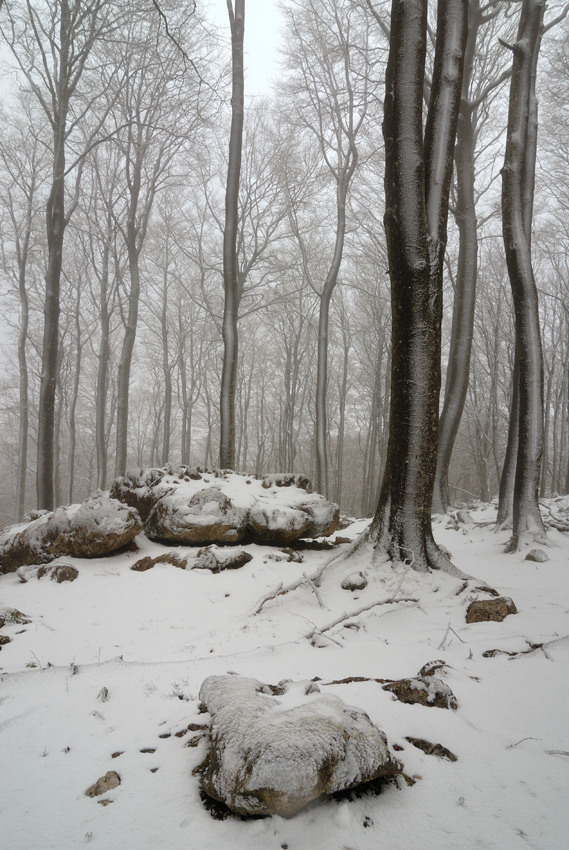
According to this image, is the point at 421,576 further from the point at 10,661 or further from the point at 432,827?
the point at 10,661

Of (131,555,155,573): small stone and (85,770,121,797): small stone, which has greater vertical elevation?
(85,770,121,797): small stone

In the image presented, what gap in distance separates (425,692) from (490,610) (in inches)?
50.3

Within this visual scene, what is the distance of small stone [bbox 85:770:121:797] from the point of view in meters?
1.26

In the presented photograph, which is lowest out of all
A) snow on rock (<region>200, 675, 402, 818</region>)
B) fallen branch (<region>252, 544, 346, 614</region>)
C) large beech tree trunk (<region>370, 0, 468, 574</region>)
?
fallen branch (<region>252, 544, 346, 614</region>)

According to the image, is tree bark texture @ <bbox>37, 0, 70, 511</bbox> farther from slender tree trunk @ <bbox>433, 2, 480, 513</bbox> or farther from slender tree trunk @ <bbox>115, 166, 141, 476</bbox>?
slender tree trunk @ <bbox>433, 2, 480, 513</bbox>

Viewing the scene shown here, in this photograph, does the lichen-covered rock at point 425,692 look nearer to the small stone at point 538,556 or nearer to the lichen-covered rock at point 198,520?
the small stone at point 538,556

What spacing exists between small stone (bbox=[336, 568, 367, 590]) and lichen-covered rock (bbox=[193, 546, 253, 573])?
55.7 inches

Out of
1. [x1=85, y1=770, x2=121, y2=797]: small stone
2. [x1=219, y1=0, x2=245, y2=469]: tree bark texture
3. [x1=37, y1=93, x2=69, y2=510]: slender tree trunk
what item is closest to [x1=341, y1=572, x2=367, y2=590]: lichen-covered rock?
[x1=85, y1=770, x2=121, y2=797]: small stone

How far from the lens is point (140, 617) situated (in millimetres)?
3414

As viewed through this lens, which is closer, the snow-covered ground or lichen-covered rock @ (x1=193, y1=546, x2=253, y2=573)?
the snow-covered ground

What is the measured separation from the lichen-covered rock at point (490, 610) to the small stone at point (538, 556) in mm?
1650

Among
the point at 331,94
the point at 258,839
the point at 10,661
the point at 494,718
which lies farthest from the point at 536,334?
the point at 331,94

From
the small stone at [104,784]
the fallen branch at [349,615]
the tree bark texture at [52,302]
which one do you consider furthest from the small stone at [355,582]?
the tree bark texture at [52,302]

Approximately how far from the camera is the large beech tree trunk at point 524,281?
16.3ft
